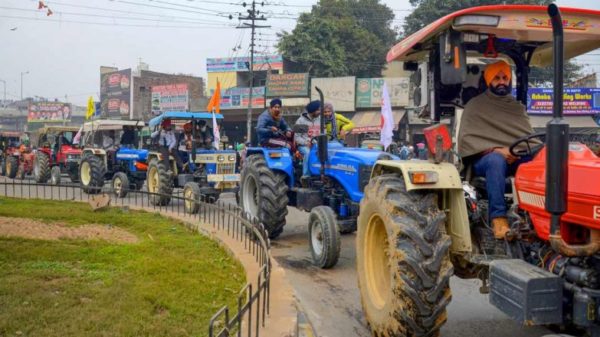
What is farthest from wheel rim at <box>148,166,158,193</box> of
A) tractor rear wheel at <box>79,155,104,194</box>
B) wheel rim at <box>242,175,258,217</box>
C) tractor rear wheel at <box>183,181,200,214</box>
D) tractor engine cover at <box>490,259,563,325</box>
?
tractor engine cover at <box>490,259,563,325</box>

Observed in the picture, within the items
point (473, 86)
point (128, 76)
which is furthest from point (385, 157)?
point (128, 76)

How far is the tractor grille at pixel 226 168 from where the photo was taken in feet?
42.2

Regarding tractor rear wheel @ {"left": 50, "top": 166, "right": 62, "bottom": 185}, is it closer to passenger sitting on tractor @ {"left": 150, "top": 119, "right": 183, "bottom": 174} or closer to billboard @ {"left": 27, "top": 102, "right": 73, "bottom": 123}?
passenger sitting on tractor @ {"left": 150, "top": 119, "right": 183, "bottom": 174}

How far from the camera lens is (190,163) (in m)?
13.4

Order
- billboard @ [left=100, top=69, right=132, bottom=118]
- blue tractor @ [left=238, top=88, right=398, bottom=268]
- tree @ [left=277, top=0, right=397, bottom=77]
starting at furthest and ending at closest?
billboard @ [left=100, top=69, right=132, bottom=118], tree @ [left=277, top=0, right=397, bottom=77], blue tractor @ [left=238, top=88, right=398, bottom=268]

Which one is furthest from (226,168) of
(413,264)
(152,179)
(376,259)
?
(413,264)

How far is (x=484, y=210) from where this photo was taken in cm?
431

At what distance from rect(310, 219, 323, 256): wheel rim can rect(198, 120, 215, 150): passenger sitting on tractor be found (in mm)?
6986

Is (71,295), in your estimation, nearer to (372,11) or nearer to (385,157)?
(385,157)

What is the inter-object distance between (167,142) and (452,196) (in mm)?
10257

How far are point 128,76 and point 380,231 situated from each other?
4631 centimetres

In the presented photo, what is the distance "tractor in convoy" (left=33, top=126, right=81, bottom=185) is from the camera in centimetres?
1958

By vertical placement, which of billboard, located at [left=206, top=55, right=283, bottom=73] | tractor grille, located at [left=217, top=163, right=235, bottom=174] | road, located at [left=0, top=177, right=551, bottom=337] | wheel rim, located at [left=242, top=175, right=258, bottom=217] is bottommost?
road, located at [left=0, top=177, right=551, bottom=337]

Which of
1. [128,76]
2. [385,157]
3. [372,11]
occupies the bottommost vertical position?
[385,157]
